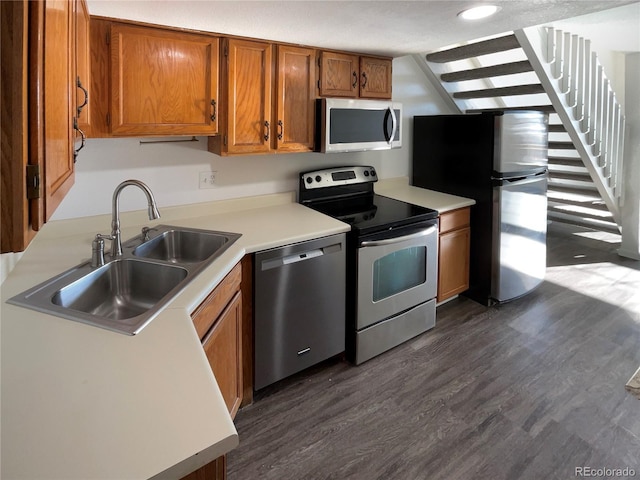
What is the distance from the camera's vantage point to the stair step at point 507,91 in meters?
3.44

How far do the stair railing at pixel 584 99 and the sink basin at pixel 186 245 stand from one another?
2.44 metres

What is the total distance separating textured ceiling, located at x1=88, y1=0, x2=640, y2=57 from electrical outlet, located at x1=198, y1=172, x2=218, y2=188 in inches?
31.9

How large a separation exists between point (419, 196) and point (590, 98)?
71.2 inches

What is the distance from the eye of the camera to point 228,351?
1.94 metres

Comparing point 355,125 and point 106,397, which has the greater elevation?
point 355,125

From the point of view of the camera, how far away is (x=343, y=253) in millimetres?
2453

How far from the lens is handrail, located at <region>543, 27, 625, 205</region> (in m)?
3.23

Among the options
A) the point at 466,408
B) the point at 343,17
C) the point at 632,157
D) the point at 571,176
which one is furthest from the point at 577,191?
the point at 343,17

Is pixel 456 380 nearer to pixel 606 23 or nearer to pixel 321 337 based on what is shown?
pixel 321 337

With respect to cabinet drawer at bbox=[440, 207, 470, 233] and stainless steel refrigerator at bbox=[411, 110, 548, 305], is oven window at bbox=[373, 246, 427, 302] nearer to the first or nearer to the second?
cabinet drawer at bbox=[440, 207, 470, 233]

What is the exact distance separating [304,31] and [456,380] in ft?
6.95

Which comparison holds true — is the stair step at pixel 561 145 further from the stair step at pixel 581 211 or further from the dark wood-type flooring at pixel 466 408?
the dark wood-type flooring at pixel 466 408

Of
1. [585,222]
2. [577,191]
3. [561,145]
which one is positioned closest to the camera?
[561,145]

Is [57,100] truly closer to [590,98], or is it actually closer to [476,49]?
[476,49]
